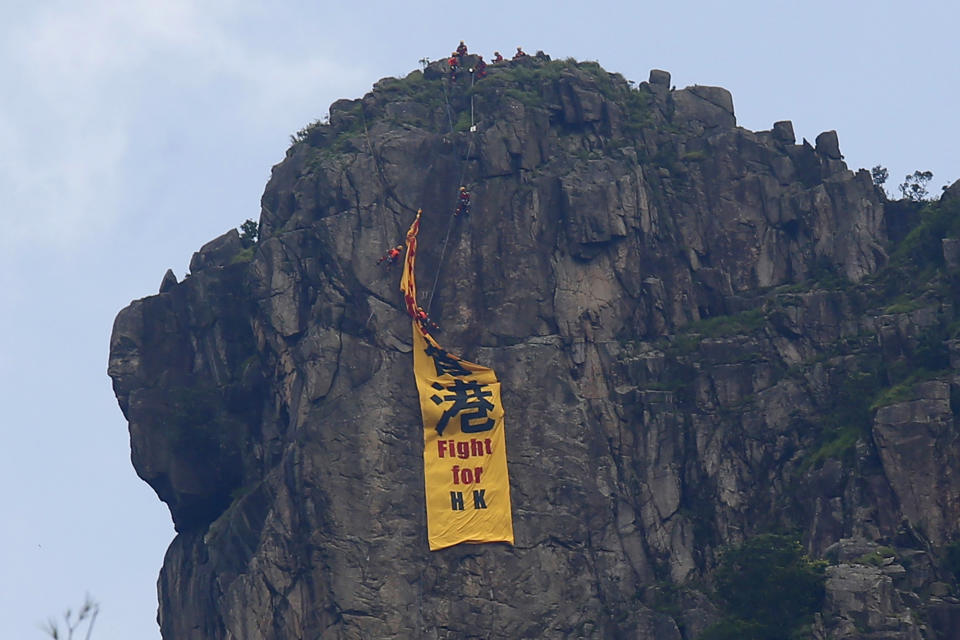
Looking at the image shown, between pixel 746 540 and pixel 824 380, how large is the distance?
10861 millimetres

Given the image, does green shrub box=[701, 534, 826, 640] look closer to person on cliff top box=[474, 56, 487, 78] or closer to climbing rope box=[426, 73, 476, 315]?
climbing rope box=[426, 73, 476, 315]

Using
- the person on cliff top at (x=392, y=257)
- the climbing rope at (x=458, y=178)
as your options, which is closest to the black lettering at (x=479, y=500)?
the climbing rope at (x=458, y=178)

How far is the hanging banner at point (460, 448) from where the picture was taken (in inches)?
5359

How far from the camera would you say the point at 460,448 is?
137250 mm

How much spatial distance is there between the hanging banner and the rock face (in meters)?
0.92

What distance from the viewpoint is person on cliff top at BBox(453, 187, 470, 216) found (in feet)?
468

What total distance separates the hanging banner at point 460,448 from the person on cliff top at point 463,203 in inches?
291

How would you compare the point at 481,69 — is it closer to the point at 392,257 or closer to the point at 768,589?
the point at 392,257

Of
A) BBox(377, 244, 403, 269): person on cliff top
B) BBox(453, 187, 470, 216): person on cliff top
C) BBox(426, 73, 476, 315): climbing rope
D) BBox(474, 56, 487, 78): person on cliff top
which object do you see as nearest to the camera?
BBox(377, 244, 403, 269): person on cliff top

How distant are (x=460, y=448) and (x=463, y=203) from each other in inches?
594

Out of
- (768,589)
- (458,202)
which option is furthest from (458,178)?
(768,589)

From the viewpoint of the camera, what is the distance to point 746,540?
13450 cm

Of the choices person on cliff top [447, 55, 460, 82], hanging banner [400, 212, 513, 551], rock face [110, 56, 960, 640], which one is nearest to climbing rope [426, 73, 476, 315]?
rock face [110, 56, 960, 640]

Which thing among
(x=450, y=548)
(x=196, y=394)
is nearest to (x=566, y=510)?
(x=450, y=548)
